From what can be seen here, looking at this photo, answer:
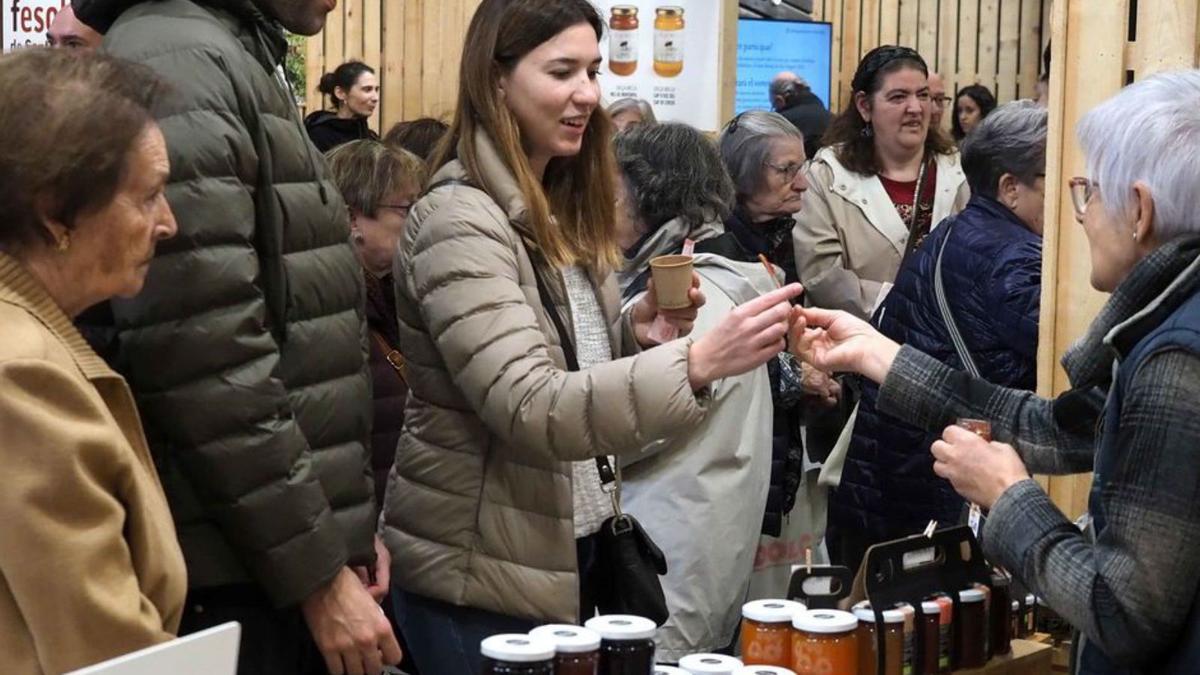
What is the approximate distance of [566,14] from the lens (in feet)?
9.75

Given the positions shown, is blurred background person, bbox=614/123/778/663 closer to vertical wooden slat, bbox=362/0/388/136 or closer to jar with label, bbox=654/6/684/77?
jar with label, bbox=654/6/684/77

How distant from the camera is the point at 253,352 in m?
2.28

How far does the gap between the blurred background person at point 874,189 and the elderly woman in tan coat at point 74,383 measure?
3.65 meters

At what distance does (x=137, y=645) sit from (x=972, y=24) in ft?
45.5

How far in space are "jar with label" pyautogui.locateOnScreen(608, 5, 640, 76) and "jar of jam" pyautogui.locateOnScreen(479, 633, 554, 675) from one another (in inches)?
187

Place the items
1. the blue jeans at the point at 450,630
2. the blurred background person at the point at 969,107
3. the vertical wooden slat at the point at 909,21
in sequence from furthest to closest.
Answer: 1. the vertical wooden slat at the point at 909,21
2. the blurred background person at the point at 969,107
3. the blue jeans at the point at 450,630

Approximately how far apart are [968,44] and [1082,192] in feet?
42.3

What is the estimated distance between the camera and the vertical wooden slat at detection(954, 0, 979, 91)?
14734mm

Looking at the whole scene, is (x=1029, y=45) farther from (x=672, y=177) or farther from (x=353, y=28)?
(x=672, y=177)

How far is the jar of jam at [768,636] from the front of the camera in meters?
2.60

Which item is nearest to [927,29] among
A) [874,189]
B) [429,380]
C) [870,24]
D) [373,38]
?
[870,24]

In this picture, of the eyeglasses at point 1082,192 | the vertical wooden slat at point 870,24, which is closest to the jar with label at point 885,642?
the eyeglasses at point 1082,192

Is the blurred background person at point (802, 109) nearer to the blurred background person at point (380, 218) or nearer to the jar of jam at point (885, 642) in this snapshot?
the blurred background person at point (380, 218)

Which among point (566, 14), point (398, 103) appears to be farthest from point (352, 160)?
point (398, 103)
